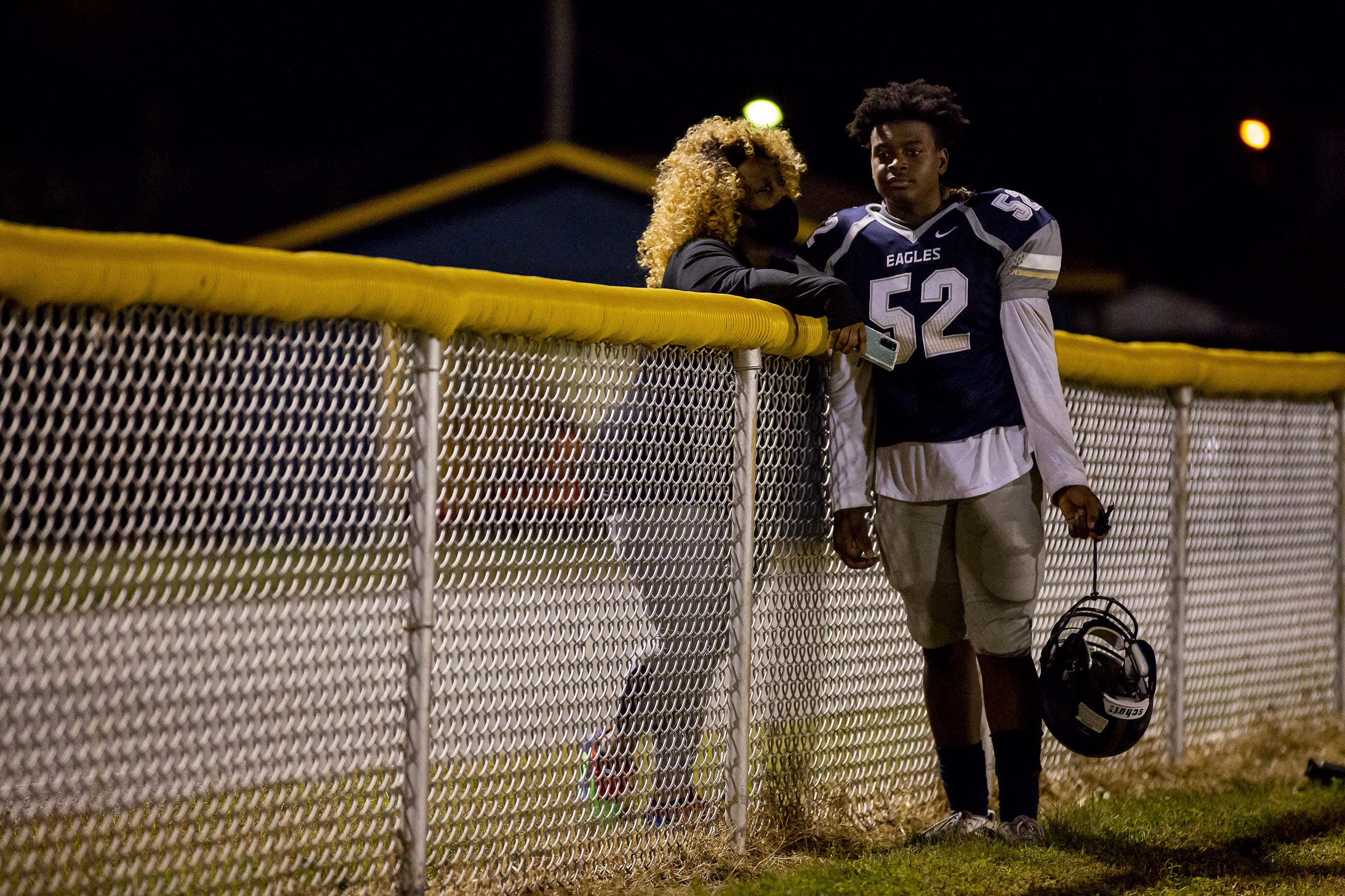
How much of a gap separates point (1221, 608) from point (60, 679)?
4785mm

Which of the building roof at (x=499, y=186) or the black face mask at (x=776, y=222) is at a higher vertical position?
the building roof at (x=499, y=186)

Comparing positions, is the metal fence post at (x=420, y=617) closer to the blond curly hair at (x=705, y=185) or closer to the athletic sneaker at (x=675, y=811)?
the athletic sneaker at (x=675, y=811)

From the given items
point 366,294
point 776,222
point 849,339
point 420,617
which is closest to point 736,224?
point 776,222

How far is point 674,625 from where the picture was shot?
362 cm

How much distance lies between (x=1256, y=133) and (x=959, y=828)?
8011mm

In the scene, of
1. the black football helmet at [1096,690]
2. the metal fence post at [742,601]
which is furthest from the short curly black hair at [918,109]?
the black football helmet at [1096,690]

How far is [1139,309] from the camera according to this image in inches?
695

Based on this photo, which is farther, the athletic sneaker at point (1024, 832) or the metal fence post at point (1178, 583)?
the metal fence post at point (1178, 583)

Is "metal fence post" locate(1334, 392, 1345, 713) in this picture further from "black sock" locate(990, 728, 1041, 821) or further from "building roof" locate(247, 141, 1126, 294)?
"building roof" locate(247, 141, 1126, 294)

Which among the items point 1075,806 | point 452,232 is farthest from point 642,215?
point 1075,806

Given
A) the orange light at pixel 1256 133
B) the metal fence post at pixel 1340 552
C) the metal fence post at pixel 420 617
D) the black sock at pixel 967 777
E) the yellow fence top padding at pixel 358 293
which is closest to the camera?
the yellow fence top padding at pixel 358 293

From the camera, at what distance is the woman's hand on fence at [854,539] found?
3945 mm

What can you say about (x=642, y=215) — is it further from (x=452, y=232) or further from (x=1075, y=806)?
(x=1075, y=806)

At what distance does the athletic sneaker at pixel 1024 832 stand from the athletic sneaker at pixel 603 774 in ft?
3.90
